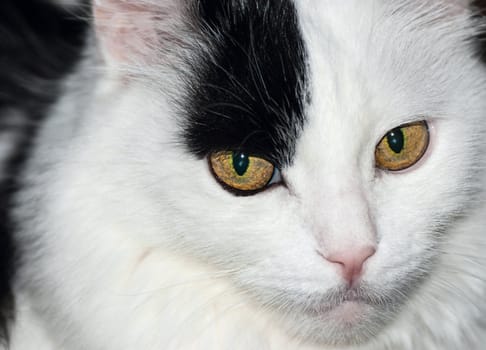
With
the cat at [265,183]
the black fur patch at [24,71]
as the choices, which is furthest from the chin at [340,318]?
the black fur patch at [24,71]

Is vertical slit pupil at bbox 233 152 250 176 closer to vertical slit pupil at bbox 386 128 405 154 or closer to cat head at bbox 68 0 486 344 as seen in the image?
cat head at bbox 68 0 486 344

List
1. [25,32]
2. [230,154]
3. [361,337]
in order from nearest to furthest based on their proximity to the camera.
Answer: [230,154]
[361,337]
[25,32]

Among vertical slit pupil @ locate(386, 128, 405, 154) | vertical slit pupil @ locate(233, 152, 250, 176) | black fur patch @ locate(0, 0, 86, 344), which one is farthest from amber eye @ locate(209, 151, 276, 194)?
black fur patch @ locate(0, 0, 86, 344)

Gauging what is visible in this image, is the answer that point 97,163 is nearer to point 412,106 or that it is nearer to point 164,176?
point 164,176

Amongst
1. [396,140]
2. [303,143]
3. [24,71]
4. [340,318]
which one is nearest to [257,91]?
[303,143]

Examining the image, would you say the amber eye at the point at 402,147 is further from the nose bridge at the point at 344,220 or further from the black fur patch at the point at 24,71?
the black fur patch at the point at 24,71

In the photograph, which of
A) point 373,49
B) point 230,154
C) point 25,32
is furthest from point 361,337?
point 25,32

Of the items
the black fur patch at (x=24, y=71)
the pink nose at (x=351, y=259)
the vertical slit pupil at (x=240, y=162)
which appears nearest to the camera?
the pink nose at (x=351, y=259)
